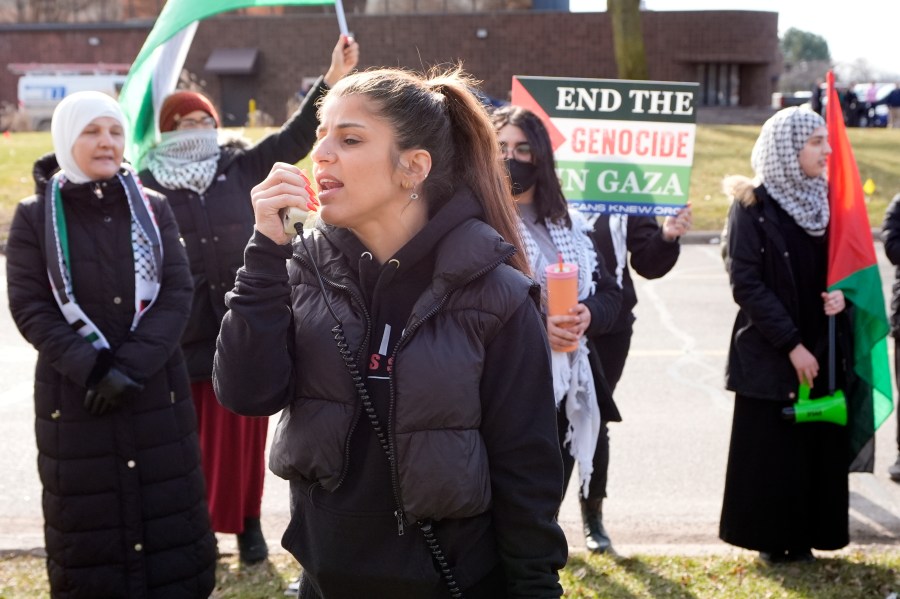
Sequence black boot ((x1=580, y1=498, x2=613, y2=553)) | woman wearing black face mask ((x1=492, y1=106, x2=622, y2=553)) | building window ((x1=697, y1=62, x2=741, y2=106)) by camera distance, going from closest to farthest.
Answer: woman wearing black face mask ((x1=492, y1=106, x2=622, y2=553)), black boot ((x1=580, y1=498, x2=613, y2=553)), building window ((x1=697, y1=62, x2=741, y2=106))

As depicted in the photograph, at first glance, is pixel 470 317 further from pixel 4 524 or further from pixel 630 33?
pixel 630 33

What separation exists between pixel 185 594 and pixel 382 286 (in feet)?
6.37

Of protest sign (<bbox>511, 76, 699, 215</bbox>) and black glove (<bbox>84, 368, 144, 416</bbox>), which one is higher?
protest sign (<bbox>511, 76, 699, 215</bbox>)

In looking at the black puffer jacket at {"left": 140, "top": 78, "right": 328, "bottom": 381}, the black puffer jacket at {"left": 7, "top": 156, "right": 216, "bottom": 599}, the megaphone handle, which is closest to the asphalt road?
→ the megaphone handle

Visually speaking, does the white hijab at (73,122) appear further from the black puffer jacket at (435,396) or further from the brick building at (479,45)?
the brick building at (479,45)

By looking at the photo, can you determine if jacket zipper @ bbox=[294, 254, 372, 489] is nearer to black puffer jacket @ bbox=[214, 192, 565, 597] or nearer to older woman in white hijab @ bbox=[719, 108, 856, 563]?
black puffer jacket @ bbox=[214, 192, 565, 597]

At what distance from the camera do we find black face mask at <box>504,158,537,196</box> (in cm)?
421

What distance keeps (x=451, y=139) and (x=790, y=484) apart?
277cm

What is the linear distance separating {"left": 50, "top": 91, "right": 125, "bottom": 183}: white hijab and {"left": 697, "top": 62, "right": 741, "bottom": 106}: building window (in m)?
38.2

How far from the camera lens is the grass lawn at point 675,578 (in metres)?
4.40

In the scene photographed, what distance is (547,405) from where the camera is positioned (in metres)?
2.48

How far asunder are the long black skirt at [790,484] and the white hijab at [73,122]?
293 centimetres

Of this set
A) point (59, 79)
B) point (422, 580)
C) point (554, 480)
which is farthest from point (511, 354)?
point (59, 79)

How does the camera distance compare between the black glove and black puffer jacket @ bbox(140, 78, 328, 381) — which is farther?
black puffer jacket @ bbox(140, 78, 328, 381)
